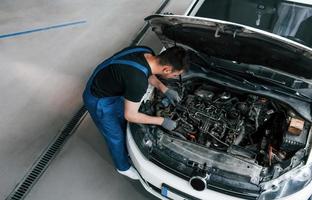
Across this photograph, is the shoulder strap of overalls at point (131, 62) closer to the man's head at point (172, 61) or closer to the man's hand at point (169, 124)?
the man's head at point (172, 61)

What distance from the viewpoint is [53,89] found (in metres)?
4.18

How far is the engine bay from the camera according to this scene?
90.4 inches

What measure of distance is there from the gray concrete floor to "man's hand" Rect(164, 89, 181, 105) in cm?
92

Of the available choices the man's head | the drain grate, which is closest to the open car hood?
the man's head

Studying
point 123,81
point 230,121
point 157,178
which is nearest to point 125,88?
point 123,81

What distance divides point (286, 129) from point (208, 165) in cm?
65

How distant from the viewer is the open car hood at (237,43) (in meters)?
2.17

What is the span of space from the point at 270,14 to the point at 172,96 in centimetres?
125

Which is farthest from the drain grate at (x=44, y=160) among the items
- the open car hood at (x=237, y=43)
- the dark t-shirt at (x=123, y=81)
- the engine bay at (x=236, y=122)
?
the open car hood at (x=237, y=43)

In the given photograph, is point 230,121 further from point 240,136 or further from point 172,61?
point 172,61

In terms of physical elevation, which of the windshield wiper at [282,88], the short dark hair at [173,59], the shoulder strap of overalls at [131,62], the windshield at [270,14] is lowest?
the windshield wiper at [282,88]

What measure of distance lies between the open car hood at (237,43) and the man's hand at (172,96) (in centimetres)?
42

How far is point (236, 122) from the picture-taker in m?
2.55

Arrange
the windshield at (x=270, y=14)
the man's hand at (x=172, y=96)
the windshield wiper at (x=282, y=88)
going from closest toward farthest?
the windshield wiper at (x=282, y=88) → the man's hand at (x=172, y=96) → the windshield at (x=270, y=14)
